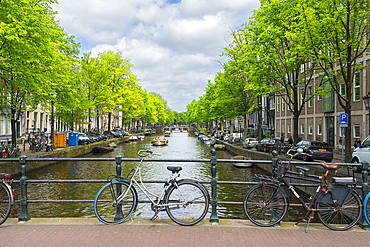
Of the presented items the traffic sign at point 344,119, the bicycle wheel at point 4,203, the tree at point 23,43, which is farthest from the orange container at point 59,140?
the traffic sign at point 344,119

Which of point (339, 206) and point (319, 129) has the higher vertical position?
point (319, 129)

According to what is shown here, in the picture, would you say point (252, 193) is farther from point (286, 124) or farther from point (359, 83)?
point (286, 124)

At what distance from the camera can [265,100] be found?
5369cm

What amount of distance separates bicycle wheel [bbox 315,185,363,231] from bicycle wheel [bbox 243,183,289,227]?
2.16 ft

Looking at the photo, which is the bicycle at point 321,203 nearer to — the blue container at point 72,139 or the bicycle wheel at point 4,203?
the bicycle wheel at point 4,203

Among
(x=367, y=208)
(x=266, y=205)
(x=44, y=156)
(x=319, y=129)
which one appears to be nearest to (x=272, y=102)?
(x=319, y=129)

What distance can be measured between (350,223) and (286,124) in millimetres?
37391

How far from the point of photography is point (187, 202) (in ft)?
16.6

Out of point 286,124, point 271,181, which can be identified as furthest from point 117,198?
point 286,124

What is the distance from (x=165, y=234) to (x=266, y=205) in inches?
76.9

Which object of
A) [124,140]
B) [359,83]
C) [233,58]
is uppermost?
[233,58]

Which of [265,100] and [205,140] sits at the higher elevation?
[265,100]

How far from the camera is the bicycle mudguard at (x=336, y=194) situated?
501 cm

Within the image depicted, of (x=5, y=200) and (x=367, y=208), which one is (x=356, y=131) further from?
(x=5, y=200)
